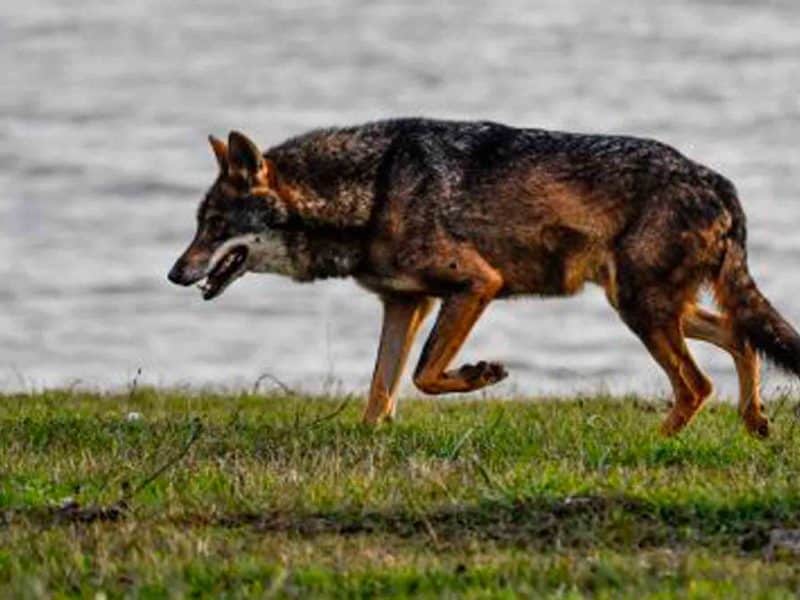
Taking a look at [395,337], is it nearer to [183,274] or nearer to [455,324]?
[455,324]

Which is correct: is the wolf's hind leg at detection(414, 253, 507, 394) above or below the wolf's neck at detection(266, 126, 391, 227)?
below

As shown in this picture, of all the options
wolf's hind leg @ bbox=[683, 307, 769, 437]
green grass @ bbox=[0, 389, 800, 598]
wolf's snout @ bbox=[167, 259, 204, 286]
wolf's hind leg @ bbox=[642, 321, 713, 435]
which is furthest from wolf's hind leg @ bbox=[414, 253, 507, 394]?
wolf's snout @ bbox=[167, 259, 204, 286]

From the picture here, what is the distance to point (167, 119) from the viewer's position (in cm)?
4034

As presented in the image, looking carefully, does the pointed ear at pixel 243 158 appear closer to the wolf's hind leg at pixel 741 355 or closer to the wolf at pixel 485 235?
the wolf at pixel 485 235

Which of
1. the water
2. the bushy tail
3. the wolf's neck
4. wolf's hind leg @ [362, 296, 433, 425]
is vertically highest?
Result: the wolf's neck

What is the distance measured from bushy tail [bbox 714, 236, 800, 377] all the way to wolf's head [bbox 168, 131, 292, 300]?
2311mm

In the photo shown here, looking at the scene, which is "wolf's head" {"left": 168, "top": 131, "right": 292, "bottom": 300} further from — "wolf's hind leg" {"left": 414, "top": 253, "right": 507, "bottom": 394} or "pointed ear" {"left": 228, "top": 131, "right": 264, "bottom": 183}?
"wolf's hind leg" {"left": 414, "top": 253, "right": 507, "bottom": 394}

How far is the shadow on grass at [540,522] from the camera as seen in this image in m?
9.98

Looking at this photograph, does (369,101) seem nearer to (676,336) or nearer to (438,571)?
(676,336)

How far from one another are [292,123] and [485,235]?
81.0 feet

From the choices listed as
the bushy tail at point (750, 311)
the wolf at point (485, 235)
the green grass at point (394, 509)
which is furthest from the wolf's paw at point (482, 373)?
the bushy tail at point (750, 311)

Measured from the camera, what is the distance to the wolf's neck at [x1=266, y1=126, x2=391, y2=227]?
1370 centimetres

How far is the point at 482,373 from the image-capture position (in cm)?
1321

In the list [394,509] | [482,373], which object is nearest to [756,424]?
[482,373]
